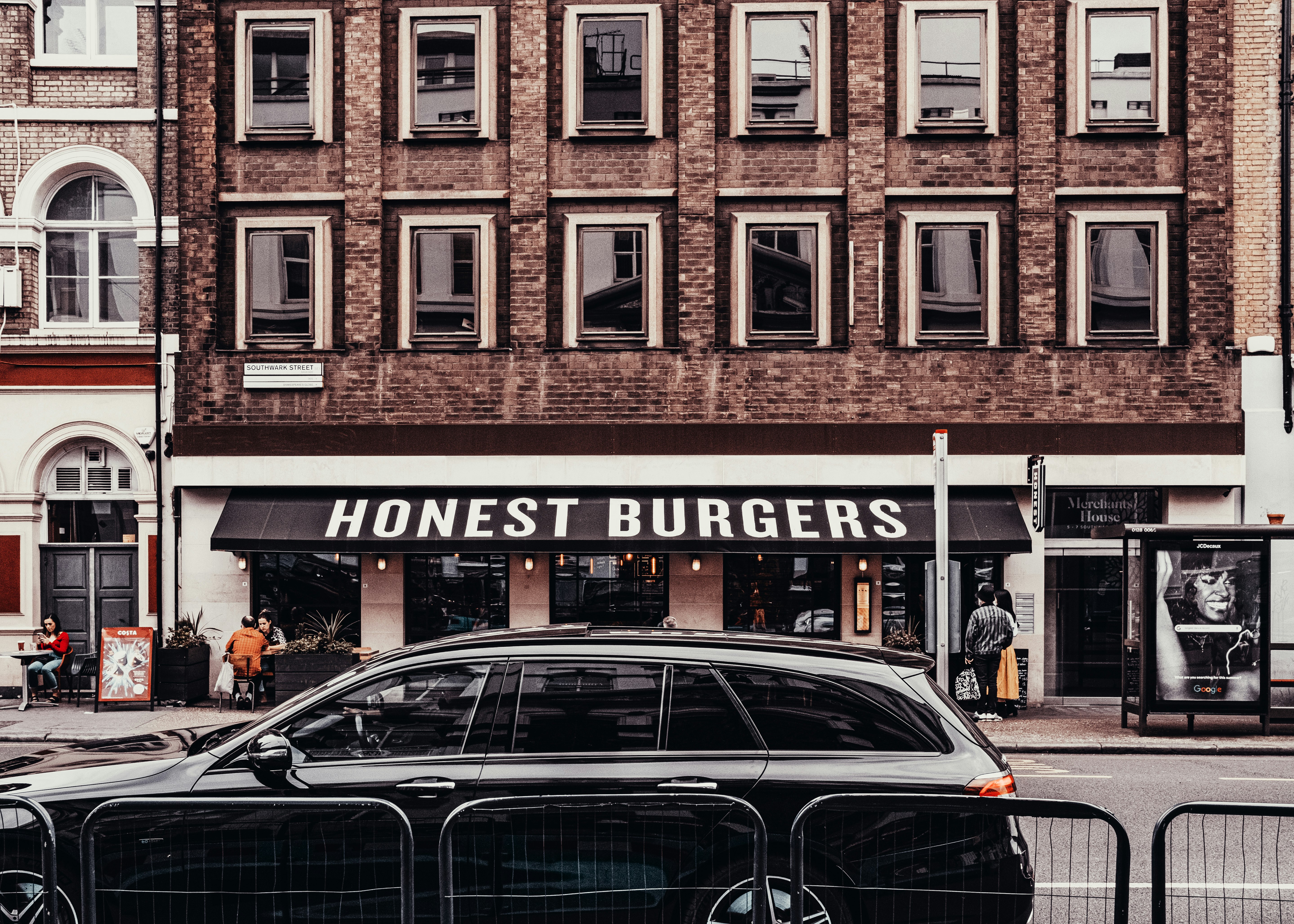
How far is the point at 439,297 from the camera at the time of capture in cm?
1759

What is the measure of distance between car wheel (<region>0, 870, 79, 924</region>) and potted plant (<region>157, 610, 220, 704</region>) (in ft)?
36.4

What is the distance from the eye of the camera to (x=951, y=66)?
17.5 metres

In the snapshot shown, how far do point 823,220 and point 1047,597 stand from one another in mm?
6721

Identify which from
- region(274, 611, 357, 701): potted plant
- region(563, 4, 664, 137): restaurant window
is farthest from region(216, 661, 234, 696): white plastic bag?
region(563, 4, 664, 137): restaurant window

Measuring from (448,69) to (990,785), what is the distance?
15051mm

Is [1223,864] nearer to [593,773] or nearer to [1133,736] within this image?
[593,773]

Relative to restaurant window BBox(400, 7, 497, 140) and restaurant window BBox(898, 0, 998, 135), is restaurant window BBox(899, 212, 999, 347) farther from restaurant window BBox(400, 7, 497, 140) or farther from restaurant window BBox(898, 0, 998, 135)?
restaurant window BBox(400, 7, 497, 140)

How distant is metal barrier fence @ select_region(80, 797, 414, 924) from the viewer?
16.9 feet

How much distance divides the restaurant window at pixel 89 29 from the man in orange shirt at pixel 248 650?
9370 mm

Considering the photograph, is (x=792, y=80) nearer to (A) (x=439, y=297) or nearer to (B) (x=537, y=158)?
(B) (x=537, y=158)

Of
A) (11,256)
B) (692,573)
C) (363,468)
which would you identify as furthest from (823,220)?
(11,256)

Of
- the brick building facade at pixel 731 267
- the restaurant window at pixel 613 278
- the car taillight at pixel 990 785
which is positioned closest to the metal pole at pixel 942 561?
the brick building facade at pixel 731 267

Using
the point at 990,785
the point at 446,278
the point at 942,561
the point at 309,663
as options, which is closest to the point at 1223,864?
the point at 990,785

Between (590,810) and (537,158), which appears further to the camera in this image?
(537,158)
